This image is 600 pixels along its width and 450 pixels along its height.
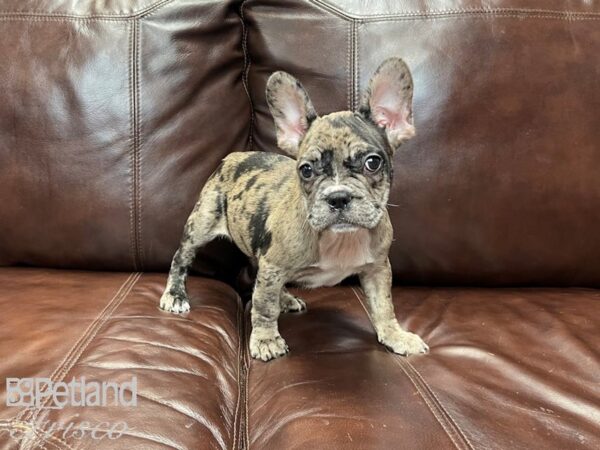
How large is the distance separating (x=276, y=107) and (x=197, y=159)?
16.4 inches

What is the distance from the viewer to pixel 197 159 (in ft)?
5.65

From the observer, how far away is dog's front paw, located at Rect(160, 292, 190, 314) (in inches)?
57.7

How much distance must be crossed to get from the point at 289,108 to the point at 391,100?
0.23 metres

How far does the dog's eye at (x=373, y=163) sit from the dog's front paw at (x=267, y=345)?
16.8 inches

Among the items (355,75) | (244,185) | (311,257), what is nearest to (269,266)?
(311,257)

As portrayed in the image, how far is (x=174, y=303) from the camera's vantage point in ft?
4.86

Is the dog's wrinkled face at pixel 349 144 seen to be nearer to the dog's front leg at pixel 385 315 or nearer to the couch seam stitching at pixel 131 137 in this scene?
the dog's front leg at pixel 385 315

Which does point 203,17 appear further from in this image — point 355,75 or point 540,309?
point 540,309

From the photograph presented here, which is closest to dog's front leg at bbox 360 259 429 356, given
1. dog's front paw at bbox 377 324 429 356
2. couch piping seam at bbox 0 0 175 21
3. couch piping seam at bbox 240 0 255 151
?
dog's front paw at bbox 377 324 429 356

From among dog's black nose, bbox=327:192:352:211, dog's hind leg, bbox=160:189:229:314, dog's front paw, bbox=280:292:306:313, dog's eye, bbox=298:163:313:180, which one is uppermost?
dog's eye, bbox=298:163:313:180

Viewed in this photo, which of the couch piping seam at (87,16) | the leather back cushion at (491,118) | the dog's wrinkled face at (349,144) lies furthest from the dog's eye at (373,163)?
the couch piping seam at (87,16)

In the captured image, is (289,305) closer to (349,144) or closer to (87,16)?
(349,144)

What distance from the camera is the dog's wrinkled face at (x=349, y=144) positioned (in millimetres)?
1217

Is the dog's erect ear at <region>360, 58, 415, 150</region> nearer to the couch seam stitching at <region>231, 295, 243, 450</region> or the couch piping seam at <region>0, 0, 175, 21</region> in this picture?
the couch seam stitching at <region>231, 295, 243, 450</region>
